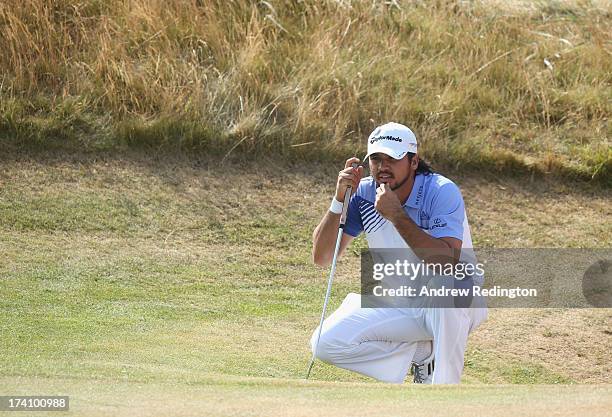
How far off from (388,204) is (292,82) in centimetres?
547

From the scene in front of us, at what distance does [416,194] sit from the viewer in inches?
249

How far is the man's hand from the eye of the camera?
607 cm

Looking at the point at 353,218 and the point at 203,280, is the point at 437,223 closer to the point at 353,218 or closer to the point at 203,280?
the point at 353,218

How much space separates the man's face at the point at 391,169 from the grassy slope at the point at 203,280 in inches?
50.2

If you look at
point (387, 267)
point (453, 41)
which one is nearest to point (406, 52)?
point (453, 41)

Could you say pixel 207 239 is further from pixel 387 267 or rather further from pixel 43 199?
pixel 387 267

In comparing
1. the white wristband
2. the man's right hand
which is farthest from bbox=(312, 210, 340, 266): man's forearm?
the man's right hand

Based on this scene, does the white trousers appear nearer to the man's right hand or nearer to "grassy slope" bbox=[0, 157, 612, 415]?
"grassy slope" bbox=[0, 157, 612, 415]

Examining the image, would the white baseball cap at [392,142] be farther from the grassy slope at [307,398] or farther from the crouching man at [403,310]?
the grassy slope at [307,398]

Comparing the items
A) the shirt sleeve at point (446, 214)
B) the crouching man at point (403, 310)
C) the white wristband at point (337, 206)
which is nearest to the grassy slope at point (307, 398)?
the crouching man at point (403, 310)

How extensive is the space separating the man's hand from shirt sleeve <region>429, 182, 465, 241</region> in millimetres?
195

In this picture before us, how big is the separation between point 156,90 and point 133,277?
8.67ft

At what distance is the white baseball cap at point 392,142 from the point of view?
629 centimetres

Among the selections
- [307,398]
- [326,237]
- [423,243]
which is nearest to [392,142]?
[423,243]
